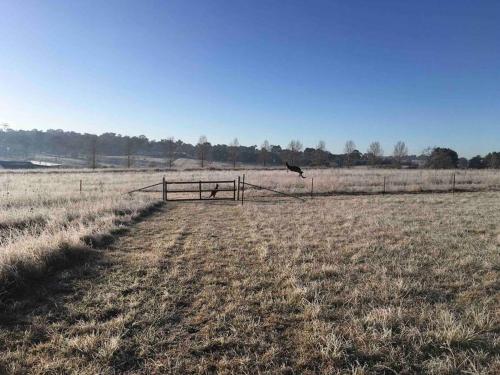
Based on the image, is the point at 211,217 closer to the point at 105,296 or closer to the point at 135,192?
the point at 105,296

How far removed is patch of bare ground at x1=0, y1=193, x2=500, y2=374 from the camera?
148 inches

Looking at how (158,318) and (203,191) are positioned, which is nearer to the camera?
(158,318)

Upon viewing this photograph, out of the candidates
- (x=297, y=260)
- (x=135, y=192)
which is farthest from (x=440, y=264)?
(x=135, y=192)

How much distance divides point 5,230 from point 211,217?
23.0ft

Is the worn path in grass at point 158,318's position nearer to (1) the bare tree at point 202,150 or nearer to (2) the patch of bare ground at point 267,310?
(2) the patch of bare ground at point 267,310

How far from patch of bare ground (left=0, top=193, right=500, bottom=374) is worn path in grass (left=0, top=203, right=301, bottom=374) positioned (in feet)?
0.06

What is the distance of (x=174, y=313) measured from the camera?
4.86 m

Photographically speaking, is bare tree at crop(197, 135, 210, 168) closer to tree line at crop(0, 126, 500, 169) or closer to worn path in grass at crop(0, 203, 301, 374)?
tree line at crop(0, 126, 500, 169)

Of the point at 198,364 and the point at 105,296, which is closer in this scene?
the point at 198,364

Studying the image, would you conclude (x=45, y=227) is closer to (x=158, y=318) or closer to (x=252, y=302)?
(x=158, y=318)

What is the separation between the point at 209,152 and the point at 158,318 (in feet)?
352

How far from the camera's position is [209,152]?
110m

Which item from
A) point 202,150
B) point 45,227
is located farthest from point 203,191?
point 202,150

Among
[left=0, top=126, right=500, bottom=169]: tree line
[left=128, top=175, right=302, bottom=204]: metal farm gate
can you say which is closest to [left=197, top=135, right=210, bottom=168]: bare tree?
[left=0, top=126, right=500, bottom=169]: tree line
